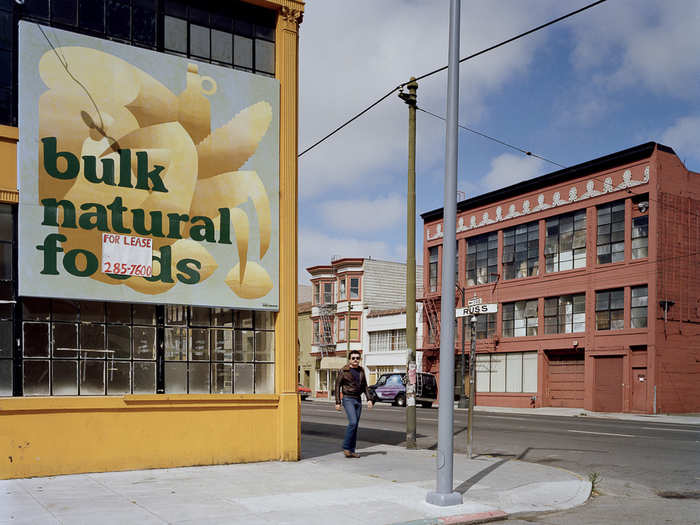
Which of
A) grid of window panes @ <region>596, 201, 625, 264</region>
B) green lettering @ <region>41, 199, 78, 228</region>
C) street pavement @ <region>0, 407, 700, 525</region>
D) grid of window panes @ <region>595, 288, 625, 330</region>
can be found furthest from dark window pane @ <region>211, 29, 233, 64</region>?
grid of window panes @ <region>595, 288, 625, 330</region>

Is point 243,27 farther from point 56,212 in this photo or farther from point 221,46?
point 56,212

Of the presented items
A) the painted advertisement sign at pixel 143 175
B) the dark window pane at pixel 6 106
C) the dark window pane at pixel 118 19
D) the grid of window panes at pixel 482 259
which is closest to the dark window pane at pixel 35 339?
the painted advertisement sign at pixel 143 175

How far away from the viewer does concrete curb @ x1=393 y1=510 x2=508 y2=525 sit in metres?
7.66

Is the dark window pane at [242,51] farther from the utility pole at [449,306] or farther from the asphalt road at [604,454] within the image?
the asphalt road at [604,454]

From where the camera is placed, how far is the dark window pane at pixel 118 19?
10.8m

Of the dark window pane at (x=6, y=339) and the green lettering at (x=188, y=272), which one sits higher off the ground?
the green lettering at (x=188, y=272)

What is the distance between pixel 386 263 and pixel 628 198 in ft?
85.5

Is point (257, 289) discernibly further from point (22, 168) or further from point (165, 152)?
point (22, 168)

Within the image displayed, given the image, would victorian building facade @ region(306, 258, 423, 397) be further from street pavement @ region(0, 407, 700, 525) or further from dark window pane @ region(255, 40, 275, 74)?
street pavement @ region(0, 407, 700, 525)

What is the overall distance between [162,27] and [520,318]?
33.5m

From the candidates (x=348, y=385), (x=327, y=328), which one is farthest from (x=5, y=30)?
(x=327, y=328)

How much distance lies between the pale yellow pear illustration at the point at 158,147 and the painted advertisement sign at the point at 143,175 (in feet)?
0.06

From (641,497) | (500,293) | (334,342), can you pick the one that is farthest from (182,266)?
(334,342)

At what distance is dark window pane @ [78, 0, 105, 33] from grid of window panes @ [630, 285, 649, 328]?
29.4 metres
